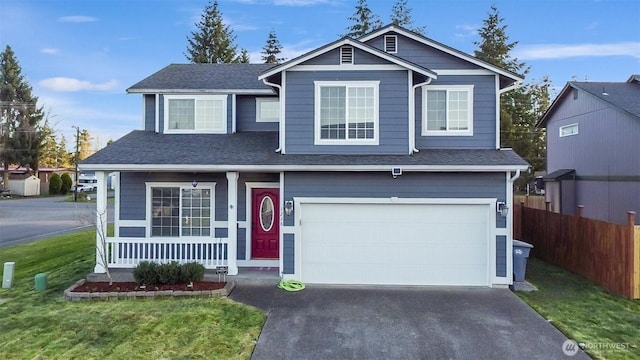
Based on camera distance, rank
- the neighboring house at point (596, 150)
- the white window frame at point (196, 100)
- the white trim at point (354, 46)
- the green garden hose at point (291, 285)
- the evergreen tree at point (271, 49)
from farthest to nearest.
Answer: the evergreen tree at point (271, 49) < the neighboring house at point (596, 150) < the white window frame at point (196, 100) < the white trim at point (354, 46) < the green garden hose at point (291, 285)

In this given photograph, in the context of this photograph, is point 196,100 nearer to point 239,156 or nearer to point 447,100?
point 239,156

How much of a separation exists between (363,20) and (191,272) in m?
26.1

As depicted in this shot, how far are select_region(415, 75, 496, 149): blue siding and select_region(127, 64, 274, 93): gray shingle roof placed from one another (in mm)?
4493

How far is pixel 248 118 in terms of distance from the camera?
11.5 meters

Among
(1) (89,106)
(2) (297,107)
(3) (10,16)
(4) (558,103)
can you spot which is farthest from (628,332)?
(1) (89,106)

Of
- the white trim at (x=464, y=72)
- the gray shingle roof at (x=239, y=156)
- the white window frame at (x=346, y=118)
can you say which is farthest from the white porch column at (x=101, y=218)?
the white trim at (x=464, y=72)

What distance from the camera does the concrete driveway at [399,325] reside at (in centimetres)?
556

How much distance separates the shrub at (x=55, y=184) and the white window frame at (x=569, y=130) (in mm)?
48737

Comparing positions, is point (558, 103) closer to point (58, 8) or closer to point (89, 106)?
point (58, 8)

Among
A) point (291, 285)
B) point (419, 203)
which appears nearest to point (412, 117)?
point (419, 203)

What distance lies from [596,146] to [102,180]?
624 inches

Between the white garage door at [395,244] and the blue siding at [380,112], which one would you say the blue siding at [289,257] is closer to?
the white garage door at [395,244]

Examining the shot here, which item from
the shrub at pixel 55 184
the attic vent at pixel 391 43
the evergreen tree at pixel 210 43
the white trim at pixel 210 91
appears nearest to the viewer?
the attic vent at pixel 391 43

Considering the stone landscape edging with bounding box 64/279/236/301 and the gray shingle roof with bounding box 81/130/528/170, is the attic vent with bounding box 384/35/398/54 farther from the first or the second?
the stone landscape edging with bounding box 64/279/236/301
